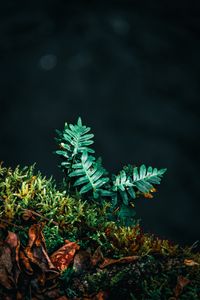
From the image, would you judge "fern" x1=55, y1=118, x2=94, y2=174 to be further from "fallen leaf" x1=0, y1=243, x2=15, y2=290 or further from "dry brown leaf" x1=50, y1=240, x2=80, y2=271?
"fallen leaf" x1=0, y1=243, x2=15, y2=290

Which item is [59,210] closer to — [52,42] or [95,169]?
[95,169]

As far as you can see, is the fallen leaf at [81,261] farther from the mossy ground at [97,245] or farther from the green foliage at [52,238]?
the green foliage at [52,238]

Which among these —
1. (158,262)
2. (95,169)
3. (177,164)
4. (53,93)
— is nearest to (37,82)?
(53,93)

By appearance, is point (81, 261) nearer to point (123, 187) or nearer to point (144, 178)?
point (123, 187)

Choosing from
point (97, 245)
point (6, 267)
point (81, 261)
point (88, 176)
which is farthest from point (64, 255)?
point (88, 176)

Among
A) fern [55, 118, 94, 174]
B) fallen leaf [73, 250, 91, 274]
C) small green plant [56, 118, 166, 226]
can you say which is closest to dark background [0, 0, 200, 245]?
small green plant [56, 118, 166, 226]

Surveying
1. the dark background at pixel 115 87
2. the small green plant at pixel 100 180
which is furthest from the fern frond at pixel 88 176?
the dark background at pixel 115 87

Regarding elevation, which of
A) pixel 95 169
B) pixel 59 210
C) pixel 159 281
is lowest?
pixel 159 281
